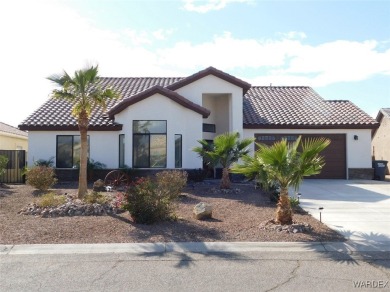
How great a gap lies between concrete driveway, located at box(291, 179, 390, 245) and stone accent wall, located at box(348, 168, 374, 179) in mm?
3097

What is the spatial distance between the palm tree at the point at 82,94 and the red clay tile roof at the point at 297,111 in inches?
406

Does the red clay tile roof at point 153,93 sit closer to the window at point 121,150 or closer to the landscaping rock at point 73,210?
the window at point 121,150

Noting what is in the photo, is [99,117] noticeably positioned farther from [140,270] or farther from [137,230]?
[140,270]

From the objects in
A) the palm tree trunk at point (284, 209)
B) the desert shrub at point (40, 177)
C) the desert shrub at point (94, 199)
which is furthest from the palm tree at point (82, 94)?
the palm tree trunk at point (284, 209)

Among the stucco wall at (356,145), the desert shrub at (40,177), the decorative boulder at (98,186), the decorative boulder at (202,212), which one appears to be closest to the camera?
the decorative boulder at (202,212)

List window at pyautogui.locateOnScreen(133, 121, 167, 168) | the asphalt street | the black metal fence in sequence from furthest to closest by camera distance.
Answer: the black metal fence, window at pyautogui.locateOnScreen(133, 121, 167, 168), the asphalt street

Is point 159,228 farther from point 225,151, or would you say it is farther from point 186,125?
point 186,125

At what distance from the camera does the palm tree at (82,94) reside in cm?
1304

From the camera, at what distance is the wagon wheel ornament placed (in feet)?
56.5

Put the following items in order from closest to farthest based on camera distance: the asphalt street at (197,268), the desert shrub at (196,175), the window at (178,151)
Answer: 1. the asphalt street at (197,268)
2. the desert shrub at (196,175)
3. the window at (178,151)

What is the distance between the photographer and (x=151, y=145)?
18.9m

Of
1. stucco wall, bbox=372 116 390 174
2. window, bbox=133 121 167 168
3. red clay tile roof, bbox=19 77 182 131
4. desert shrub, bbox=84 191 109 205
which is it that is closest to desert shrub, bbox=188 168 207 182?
window, bbox=133 121 167 168

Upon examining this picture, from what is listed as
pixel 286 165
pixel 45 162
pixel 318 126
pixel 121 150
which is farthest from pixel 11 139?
pixel 286 165

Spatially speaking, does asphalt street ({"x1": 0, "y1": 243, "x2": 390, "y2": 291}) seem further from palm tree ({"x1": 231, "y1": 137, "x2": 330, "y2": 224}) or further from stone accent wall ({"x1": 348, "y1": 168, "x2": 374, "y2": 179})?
stone accent wall ({"x1": 348, "y1": 168, "x2": 374, "y2": 179})
